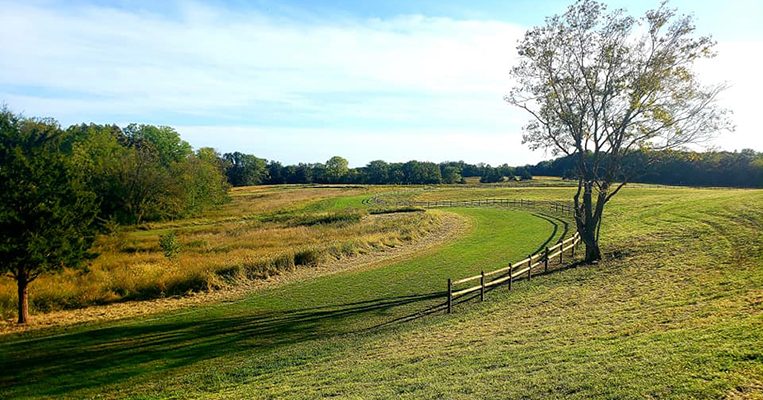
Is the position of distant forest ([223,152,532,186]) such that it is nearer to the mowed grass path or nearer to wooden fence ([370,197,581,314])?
wooden fence ([370,197,581,314])

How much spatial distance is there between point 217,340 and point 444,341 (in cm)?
748

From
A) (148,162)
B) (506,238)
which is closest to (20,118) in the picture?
(148,162)

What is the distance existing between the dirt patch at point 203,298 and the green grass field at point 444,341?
108cm

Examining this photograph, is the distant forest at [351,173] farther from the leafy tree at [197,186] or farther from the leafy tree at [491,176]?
the leafy tree at [197,186]

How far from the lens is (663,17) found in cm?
2053

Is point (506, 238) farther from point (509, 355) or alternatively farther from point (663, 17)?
point (509, 355)

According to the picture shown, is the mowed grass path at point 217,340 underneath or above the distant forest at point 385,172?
underneath

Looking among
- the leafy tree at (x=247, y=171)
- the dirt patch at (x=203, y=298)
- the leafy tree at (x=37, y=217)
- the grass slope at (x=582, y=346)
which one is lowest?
the dirt patch at (x=203, y=298)

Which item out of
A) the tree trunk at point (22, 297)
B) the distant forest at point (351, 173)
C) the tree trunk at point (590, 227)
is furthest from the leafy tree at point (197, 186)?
the distant forest at point (351, 173)

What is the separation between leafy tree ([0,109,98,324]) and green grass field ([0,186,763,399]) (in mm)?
2953

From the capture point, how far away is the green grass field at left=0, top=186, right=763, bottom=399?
788 centimetres

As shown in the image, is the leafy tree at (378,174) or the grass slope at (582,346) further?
the leafy tree at (378,174)

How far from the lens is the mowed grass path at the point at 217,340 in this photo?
11.5 meters

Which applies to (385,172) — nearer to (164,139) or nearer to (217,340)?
(164,139)
